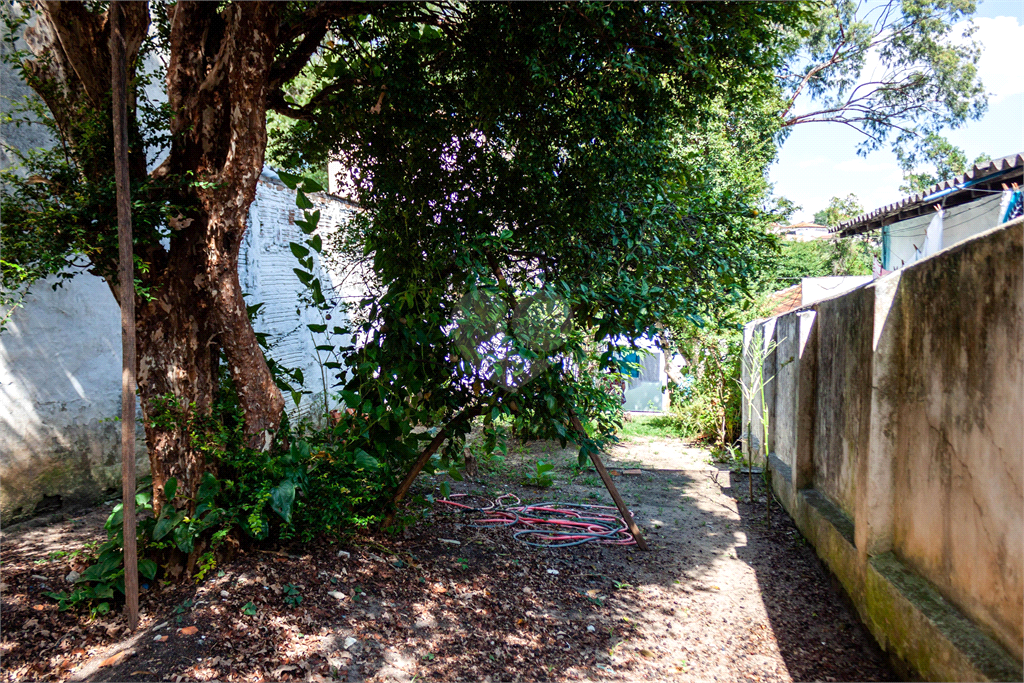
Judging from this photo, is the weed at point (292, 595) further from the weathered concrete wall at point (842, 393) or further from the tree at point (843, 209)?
the tree at point (843, 209)

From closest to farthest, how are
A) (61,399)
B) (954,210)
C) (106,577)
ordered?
(106,577) → (61,399) → (954,210)

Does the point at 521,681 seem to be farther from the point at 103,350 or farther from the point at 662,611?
the point at 103,350

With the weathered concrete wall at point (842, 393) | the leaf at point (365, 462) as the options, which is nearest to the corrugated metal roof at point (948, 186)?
the weathered concrete wall at point (842, 393)

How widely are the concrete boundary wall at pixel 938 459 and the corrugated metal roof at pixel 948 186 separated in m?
4.41

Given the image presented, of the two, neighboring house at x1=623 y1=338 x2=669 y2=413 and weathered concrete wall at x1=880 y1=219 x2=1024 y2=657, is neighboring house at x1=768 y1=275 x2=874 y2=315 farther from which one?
weathered concrete wall at x1=880 y1=219 x2=1024 y2=657

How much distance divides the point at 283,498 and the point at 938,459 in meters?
2.88

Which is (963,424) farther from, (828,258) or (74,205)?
(828,258)

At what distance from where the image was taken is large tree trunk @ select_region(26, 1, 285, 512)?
296 cm

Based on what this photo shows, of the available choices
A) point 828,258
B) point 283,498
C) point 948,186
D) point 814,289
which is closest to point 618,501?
point 283,498

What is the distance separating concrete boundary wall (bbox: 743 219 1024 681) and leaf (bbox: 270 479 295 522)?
8.96 feet

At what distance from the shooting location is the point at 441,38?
410 cm

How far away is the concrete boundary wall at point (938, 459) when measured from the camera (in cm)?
194

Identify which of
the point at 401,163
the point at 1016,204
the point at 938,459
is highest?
the point at 1016,204

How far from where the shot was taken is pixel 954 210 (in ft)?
28.0
